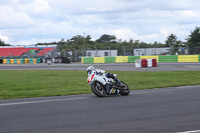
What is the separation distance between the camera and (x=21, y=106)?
9359mm

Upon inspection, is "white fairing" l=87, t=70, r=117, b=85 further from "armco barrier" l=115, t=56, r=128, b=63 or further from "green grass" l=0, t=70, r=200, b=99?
"armco barrier" l=115, t=56, r=128, b=63

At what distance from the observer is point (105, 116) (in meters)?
7.41

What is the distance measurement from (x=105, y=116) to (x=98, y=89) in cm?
379

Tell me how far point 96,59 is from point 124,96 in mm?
35574

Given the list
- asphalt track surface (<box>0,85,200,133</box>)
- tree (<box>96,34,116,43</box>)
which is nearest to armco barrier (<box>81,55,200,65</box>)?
asphalt track surface (<box>0,85,200,133</box>)

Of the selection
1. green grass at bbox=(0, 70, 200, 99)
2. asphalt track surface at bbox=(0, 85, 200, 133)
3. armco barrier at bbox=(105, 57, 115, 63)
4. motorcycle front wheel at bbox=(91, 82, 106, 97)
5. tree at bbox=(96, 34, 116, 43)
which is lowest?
green grass at bbox=(0, 70, 200, 99)

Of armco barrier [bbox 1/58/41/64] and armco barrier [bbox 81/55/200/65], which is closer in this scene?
armco barrier [bbox 81/55/200/65]

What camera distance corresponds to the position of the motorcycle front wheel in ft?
36.2

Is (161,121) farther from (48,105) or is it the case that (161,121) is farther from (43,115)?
(48,105)

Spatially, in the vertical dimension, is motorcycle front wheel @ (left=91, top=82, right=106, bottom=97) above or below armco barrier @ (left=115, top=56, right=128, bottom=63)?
A: below

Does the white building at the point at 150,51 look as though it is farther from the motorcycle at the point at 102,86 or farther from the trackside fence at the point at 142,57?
the motorcycle at the point at 102,86

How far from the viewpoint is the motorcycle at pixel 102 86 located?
10940 millimetres

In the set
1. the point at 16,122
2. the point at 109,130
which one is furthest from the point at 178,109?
the point at 16,122

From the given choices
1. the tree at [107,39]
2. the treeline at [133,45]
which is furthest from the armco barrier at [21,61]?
the tree at [107,39]
